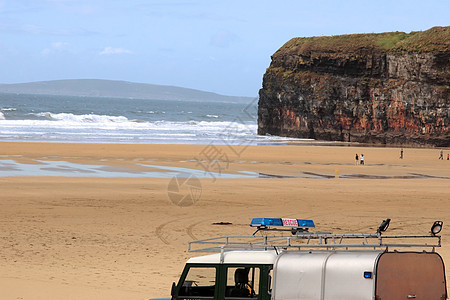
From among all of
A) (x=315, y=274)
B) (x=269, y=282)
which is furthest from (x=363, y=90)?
(x=315, y=274)

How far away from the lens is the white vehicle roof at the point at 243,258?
26.9 feet

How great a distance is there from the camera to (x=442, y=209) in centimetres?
2388

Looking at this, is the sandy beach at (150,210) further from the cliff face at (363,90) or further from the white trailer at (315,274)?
the cliff face at (363,90)

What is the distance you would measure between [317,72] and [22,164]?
55944 mm

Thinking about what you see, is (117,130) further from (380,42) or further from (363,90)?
(380,42)

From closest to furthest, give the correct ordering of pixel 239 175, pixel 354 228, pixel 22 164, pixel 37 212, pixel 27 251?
pixel 27 251
pixel 354 228
pixel 37 212
pixel 239 175
pixel 22 164

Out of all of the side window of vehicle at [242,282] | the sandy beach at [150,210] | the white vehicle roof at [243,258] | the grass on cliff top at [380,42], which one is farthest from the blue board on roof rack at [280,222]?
the grass on cliff top at [380,42]

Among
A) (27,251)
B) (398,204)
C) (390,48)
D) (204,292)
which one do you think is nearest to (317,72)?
(390,48)

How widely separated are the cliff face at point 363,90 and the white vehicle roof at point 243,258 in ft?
224

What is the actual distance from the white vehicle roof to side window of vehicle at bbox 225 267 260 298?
0.30 feet

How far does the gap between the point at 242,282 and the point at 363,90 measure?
7543cm

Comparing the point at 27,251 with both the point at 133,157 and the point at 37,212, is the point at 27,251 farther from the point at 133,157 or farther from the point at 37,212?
the point at 133,157

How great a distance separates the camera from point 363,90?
3201 inches

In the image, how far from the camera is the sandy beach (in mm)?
13344
